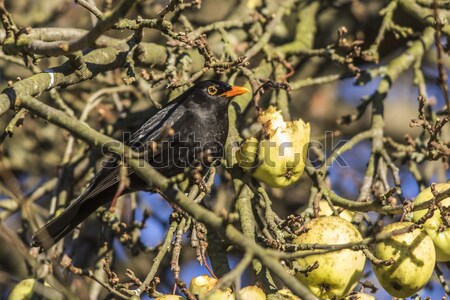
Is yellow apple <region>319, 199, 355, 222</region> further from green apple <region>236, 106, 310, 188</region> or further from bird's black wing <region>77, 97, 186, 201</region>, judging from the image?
bird's black wing <region>77, 97, 186, 201</region>

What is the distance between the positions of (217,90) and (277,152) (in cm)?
142

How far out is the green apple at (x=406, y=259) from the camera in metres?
3.60

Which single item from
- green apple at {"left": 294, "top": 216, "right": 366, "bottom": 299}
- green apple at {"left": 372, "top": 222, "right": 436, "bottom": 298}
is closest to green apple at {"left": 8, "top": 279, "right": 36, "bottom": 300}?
green apple at {"left": 294, "top": 216, "right": 366, "bottom": 299}

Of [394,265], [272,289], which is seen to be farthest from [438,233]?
[272,289]

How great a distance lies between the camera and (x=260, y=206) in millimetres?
4359

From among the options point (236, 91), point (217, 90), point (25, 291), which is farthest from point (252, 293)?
point (217, 90)

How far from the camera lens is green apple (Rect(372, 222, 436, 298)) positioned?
142 inches

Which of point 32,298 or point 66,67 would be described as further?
point 66,67

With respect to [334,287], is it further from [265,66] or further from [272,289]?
[265,66]

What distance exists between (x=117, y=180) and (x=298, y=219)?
1.65 metres

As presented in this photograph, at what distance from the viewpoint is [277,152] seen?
4.15 metres

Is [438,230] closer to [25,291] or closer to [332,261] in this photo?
[332,261]

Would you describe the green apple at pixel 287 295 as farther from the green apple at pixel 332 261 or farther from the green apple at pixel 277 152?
the green apple at pixel 277 152

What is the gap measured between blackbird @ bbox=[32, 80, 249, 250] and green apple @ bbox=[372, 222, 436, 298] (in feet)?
5.45
